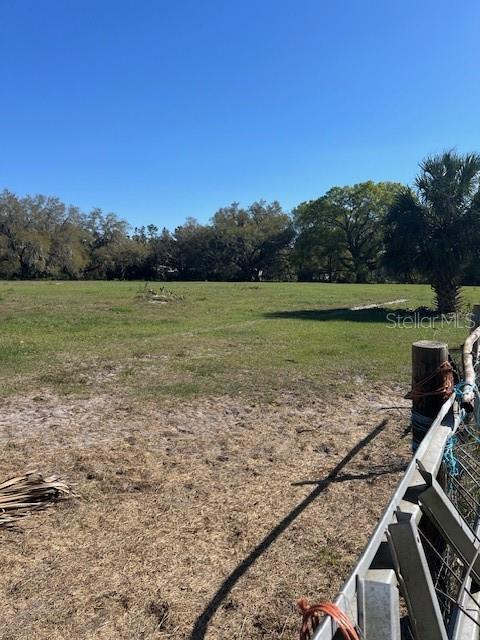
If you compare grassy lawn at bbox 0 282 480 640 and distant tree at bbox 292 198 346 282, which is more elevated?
distant tree at bbox 292 198 346 282

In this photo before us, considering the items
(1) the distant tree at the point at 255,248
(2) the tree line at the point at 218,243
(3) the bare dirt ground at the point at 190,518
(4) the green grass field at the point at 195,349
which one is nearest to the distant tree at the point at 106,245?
(2) the tree line at the point at 218,243

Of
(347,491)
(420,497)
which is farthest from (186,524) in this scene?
(420,497)

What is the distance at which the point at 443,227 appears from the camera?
17.9 metres

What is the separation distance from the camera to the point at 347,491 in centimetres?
417

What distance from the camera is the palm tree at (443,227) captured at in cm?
1728

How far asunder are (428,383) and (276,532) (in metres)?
1.56

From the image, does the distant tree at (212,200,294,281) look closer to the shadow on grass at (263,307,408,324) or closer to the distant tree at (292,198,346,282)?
the distant tree at (292,198,346,282)

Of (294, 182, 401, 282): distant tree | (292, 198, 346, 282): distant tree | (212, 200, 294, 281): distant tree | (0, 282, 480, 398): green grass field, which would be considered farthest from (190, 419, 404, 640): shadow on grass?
(212, 200, 294, 281): distant tree

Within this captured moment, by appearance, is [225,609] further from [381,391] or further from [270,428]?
[381,391]

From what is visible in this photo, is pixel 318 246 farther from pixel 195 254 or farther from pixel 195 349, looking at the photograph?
pixel 195 349

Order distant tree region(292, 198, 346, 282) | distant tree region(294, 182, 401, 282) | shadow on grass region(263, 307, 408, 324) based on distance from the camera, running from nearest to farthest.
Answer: shadow on grass region(263, 307, 408, 324) < distant tree region(294, 182, 401, 282) < distant tree region(292, 198, 346, 282)

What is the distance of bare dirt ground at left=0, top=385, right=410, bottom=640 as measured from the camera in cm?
276

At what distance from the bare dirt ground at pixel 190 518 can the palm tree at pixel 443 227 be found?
12.8 meters

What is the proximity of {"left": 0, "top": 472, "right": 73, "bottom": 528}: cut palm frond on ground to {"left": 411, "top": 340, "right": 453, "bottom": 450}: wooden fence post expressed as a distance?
291cm
